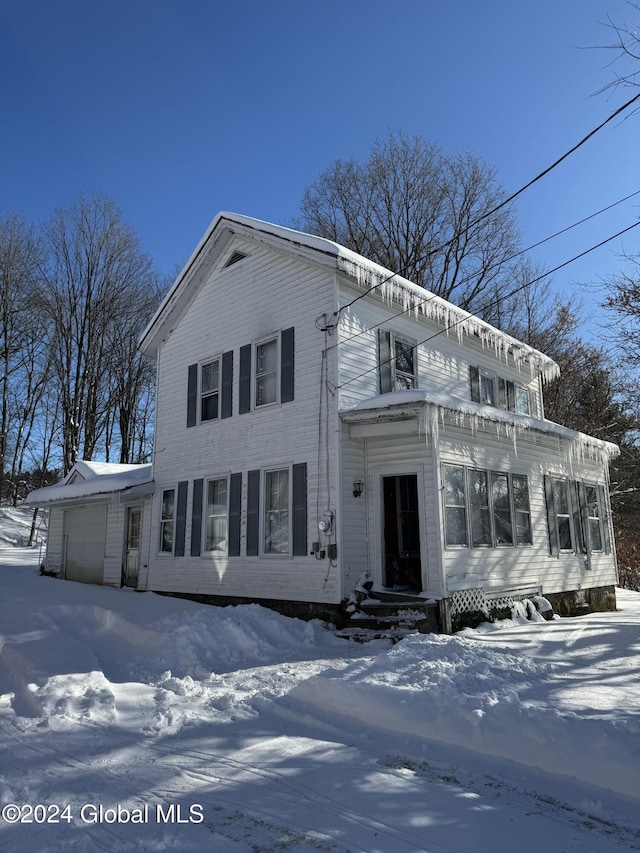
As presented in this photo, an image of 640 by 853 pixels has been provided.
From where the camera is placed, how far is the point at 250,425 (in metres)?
→ 12.2

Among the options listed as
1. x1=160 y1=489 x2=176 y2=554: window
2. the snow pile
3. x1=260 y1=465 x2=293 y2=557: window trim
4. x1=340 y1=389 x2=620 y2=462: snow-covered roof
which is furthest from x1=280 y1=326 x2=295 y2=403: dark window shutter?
the snow pile

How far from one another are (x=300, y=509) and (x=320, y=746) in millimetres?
5951

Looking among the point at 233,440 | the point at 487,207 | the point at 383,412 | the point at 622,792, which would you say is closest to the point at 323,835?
the point at 622,792

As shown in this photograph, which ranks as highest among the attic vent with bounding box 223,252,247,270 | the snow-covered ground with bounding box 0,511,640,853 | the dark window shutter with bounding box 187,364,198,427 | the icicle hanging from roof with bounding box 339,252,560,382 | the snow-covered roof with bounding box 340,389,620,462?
the attic vent with bounding box 223,252,247,270

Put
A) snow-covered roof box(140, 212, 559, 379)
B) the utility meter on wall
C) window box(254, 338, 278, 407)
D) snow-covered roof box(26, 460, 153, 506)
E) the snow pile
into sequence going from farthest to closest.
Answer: snow-covered roof box(26, 460, 153, 506)
window box(254, 338, 278, 407)
snow-covered roof box(140, 212, 559, 379)
the utility meter on wall
the snow pile

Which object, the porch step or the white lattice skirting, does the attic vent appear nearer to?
the porch step

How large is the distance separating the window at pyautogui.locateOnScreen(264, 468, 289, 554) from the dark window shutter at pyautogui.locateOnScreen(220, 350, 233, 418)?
→ 78.5 inches

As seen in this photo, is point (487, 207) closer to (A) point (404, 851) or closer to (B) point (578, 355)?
(B) point (578, 355)

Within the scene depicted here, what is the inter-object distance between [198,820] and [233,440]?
9.28m

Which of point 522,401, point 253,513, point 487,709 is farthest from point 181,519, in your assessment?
point 522,401

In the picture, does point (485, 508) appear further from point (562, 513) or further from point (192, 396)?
point (192, 396)

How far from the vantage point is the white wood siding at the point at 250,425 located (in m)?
10.5

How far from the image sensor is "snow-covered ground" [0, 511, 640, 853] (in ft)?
11.2

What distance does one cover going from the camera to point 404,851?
3152 mm
